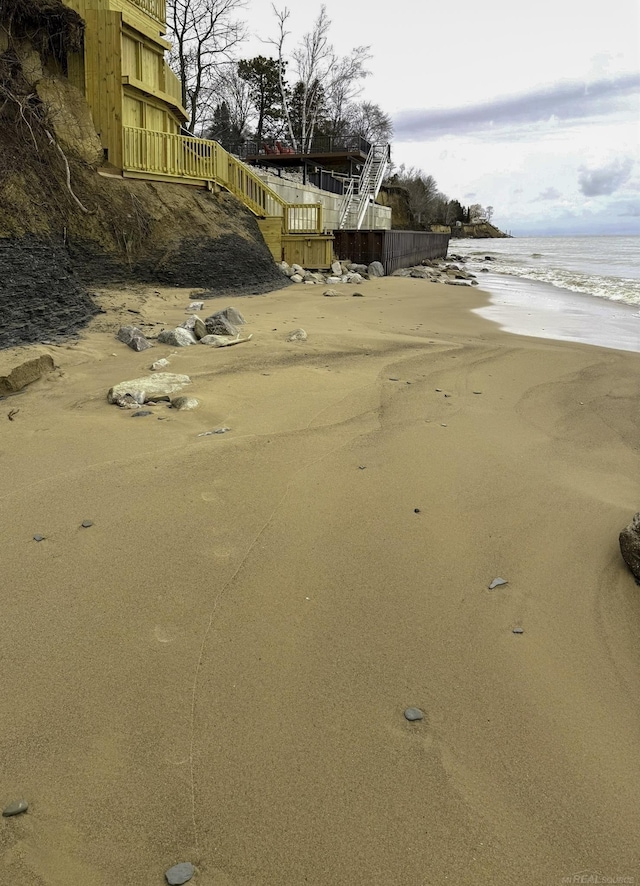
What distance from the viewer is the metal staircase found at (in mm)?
31422

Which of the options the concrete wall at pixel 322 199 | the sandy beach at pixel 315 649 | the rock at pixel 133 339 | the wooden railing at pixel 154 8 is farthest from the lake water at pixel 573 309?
the wooden railing at pixel 154 8

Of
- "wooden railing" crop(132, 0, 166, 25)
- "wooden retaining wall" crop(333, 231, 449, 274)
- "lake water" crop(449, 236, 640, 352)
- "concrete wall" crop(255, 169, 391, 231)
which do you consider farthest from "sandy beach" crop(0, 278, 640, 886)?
"concrete wall" crop(255, 169, 391, 231)

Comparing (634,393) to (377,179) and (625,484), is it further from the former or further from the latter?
(377,179)

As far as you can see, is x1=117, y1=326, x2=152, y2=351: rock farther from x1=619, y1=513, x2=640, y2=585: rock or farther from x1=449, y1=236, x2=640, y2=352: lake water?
x1=449, y1=236, x2=640, y2=352: lake water

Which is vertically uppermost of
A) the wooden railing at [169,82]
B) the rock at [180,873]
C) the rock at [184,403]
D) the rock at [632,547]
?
the wooden railing at [169,82]

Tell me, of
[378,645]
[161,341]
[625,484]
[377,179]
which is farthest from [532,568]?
[377,179]

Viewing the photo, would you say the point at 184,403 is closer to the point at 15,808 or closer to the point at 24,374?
the point at 24,374

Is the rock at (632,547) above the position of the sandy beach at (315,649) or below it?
above

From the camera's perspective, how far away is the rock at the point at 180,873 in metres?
1.83

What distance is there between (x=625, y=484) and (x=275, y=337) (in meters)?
5.99

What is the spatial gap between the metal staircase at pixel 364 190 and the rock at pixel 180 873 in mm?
30787

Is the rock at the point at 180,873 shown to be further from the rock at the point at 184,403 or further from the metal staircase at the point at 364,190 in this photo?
the metal staircase at the point at 364,190

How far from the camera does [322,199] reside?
31281 millimetres

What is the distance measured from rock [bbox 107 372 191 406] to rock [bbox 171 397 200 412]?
27 centimetres
